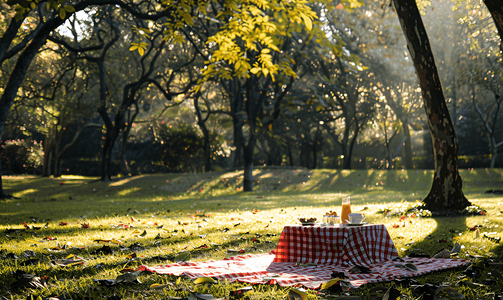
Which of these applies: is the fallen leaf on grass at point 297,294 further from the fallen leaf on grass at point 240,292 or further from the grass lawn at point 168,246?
the fallen leaf on grass at point 240,292

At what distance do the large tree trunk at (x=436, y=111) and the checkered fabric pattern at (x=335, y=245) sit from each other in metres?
4.38

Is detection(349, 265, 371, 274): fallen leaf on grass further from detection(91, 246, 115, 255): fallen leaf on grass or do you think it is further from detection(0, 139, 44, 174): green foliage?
detection(0, 139, 44, 174): green foliage

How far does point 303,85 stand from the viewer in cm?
2852

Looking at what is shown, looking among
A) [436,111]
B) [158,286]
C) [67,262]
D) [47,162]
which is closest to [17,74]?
[67,262]

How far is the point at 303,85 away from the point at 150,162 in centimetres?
1349

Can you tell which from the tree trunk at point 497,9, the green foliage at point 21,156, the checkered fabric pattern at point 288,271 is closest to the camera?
the checkered fabric pattern at point 288,271

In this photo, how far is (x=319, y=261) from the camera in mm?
4242

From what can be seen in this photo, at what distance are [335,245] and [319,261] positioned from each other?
0.88ft

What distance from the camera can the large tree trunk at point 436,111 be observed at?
785 centimetres

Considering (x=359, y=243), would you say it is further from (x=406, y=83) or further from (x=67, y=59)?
(x=406, y=83)

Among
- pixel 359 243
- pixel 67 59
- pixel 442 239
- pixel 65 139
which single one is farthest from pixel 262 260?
pixel 65 139

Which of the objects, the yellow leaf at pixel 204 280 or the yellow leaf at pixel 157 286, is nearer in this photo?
the yellow leaf at pixel 157 286

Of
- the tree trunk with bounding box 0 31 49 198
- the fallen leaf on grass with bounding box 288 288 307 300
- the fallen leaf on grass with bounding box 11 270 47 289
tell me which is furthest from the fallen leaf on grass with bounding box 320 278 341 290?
the tree trunk with bounding box 0 31 49 198

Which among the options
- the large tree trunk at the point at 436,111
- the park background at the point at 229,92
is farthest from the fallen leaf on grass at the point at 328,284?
the park background at the point at 229,92
